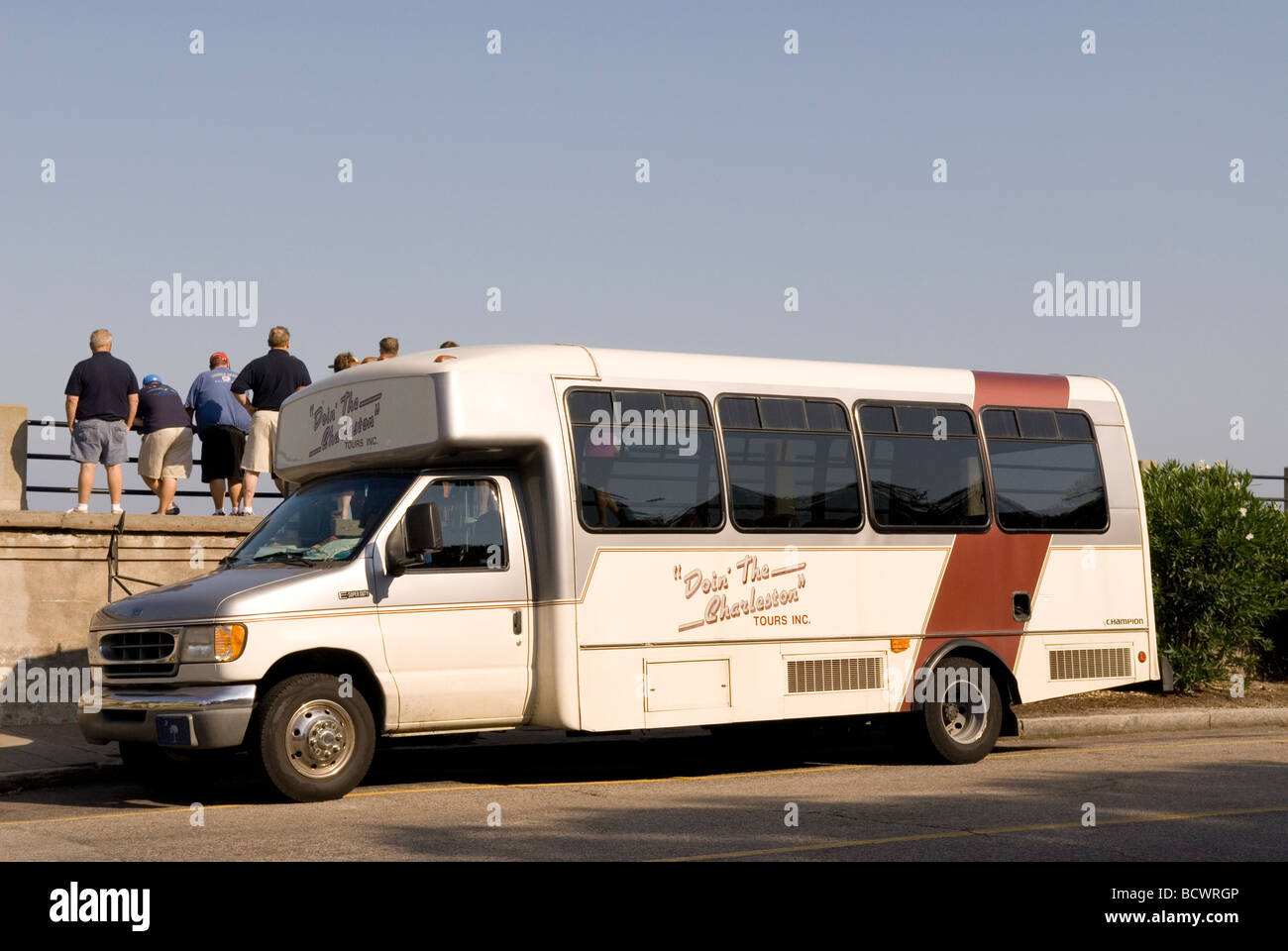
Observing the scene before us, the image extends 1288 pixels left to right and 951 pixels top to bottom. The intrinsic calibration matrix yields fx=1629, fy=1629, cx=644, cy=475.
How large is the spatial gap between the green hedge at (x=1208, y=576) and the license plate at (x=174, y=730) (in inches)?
478

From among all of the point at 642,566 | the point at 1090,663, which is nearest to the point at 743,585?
the point at 642,566

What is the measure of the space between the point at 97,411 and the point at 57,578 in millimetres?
1865

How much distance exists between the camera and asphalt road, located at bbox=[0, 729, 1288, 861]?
8727 mm

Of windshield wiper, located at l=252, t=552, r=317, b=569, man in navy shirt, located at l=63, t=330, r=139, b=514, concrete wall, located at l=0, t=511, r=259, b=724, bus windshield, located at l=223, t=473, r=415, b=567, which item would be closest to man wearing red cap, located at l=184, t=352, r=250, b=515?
man in navy shirt, located at l=63, t=330, r=139, b=514

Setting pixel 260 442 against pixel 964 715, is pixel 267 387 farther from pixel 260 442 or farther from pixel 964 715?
pixel 964 715

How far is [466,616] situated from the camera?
37.2 feet

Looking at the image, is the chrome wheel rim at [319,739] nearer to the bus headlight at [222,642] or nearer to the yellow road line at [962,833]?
the bus headlight at [222,642]

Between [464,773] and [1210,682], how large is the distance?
33.3 feet

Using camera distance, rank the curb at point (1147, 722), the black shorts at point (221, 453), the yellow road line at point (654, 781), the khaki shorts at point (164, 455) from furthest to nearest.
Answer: the black shorts at point (221, 453) → the khaki shorts at point (164, 455) → the curb at point (1147, 722) → the yellow road line at point (654, 781)

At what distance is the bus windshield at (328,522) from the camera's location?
11156 millimetres

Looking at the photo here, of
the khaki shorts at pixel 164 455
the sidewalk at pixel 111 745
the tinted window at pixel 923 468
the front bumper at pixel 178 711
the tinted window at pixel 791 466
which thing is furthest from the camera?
the khaki shorts at pixel 164 455

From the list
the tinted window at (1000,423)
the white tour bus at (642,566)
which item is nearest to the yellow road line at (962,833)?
the white tour bus at (642,566)

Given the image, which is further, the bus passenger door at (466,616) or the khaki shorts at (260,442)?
the khaki shorts at (260,442)
